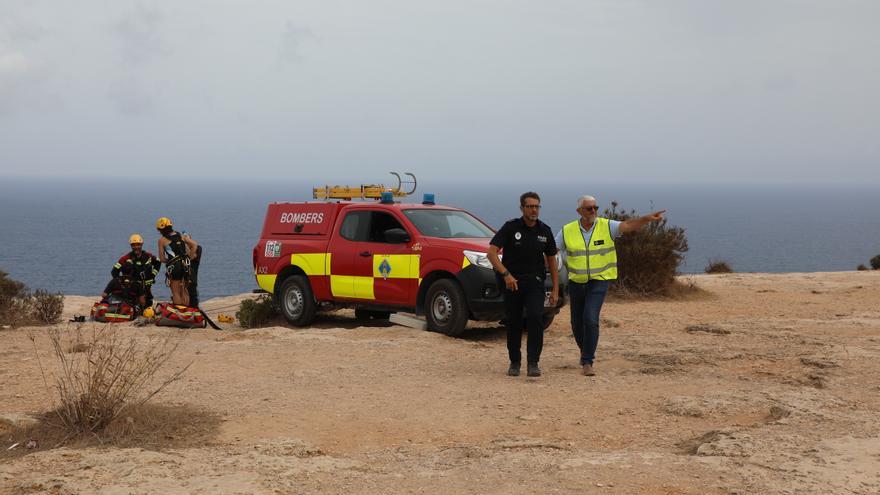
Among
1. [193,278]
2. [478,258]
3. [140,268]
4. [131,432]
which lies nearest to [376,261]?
[478,258]

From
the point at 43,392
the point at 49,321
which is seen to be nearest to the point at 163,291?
the point at 49,321

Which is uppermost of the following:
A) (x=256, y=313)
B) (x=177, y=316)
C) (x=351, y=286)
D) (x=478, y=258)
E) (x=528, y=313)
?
(x=478, y=258)

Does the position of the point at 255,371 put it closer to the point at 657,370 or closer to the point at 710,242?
the point at 657,370

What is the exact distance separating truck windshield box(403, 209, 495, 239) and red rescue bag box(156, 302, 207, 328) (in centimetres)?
325

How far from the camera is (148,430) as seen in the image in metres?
7.33

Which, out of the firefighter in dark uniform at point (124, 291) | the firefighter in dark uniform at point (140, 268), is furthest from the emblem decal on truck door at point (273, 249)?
the firefighter in dark uniform at point (124, 291)

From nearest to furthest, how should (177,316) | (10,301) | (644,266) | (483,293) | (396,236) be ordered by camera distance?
(483,293)
(396,236)
(177,316)
(10,301)
(644,266)

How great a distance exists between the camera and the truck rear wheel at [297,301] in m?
14.3

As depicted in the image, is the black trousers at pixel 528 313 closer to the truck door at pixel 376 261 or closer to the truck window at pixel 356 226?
the truck door at pixel 376 261

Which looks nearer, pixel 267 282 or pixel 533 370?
pixel 533 370

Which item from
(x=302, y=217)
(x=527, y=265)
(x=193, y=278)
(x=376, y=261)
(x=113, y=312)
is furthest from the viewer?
(x=193, y=278)

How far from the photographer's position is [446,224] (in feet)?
44.2

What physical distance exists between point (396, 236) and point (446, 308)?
1.28 m

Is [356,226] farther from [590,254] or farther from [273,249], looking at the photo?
[590,254]
